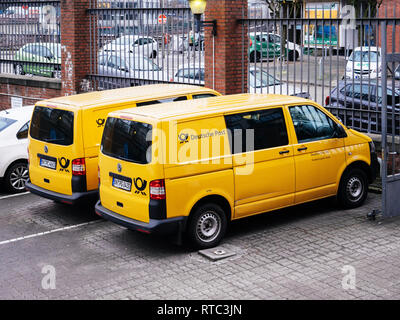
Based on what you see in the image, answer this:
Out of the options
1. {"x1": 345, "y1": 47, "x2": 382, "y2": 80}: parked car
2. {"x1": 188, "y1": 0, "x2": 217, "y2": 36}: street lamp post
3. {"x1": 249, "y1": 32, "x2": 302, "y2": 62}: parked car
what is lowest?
{"x1": 345, "y1": 47, "x2": 382, "y2": 80}: parked car

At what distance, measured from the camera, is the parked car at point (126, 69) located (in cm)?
1619

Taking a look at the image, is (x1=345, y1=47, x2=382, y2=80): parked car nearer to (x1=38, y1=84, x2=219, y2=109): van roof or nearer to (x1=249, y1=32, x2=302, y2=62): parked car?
(x1=249, y1=32, x2=302, y2=62): parked car

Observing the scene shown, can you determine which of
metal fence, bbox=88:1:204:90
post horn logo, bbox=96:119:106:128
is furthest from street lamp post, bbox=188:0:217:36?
post horn logo, bbox=96:119:106:128

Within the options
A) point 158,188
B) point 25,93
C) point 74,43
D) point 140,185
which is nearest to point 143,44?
point 74,43

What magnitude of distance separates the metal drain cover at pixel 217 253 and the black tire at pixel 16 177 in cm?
497

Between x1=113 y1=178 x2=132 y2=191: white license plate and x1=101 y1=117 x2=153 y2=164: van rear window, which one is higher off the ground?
x1=101 y1=117 x2=153 y2=164: van rear window

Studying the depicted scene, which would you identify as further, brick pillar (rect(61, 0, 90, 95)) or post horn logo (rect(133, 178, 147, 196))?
brick pillar (rect(61, 0, 90, 95))

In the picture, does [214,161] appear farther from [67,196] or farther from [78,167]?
[67,196]

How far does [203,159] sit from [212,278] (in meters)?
1.60

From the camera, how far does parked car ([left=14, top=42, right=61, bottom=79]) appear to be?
18.9 m

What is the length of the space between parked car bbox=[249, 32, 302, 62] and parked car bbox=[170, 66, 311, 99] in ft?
1.14

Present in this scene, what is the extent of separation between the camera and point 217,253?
351 inches

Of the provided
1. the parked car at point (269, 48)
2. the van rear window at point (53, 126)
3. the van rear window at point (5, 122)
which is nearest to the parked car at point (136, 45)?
the parked car at point (269, 48)

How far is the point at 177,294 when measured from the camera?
770 cm
